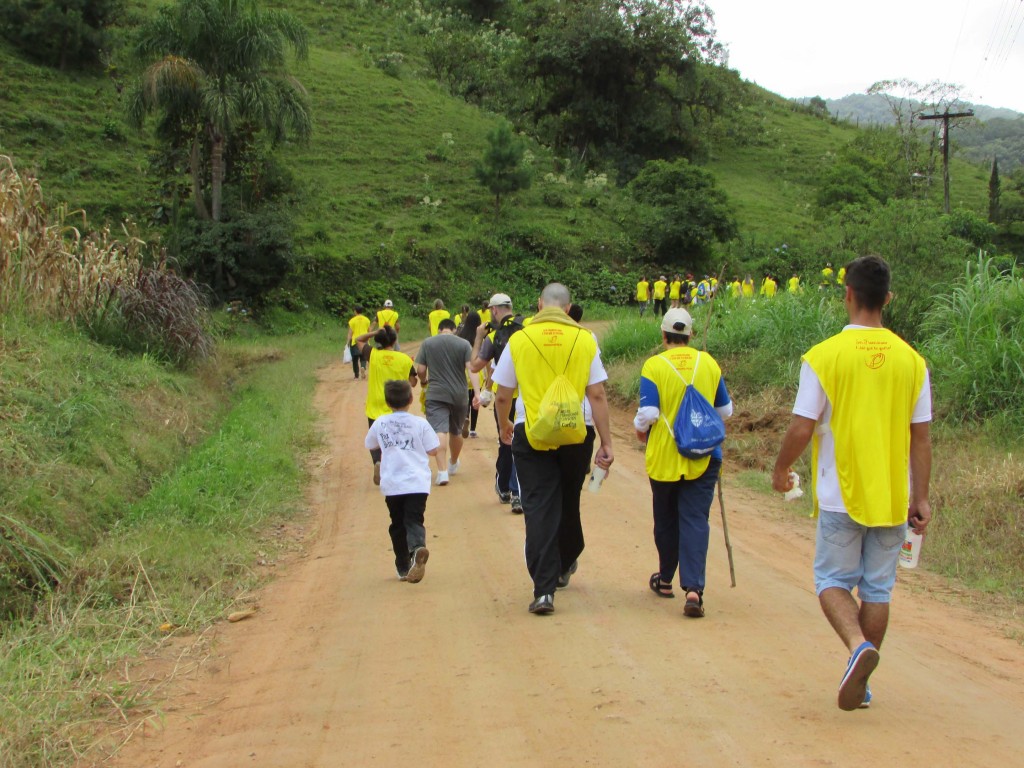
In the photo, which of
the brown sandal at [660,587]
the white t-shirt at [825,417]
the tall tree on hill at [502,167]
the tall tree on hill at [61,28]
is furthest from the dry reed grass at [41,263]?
the tall tree on hill at [61,28]

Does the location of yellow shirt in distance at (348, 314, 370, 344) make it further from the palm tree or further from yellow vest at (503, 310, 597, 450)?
yellow vest at (503, 310, 597, 450)

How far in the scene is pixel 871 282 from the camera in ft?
15.5

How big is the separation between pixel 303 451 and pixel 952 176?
60.2 meters

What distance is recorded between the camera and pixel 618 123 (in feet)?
174

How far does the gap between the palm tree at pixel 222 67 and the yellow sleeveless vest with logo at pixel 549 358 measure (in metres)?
23.0

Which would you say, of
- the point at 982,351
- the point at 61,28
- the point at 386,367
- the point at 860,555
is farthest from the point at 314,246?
the point at 860,555

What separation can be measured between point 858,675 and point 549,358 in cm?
280

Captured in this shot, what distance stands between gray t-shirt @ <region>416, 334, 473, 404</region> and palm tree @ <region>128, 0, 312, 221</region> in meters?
18.5

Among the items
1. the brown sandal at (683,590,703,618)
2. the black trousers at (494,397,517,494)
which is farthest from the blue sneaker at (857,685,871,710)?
the black trousers at (494,397,517,494)

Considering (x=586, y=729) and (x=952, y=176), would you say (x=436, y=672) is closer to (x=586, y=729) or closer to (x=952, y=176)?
(x=586, y=729)

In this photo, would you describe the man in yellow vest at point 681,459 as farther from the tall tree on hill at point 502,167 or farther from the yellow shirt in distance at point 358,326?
the tall tree on hill at point 502,167

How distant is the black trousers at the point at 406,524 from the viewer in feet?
24.8

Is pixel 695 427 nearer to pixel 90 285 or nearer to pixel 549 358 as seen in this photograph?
pixel 549 358

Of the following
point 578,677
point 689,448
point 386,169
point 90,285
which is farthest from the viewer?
point 386,169
